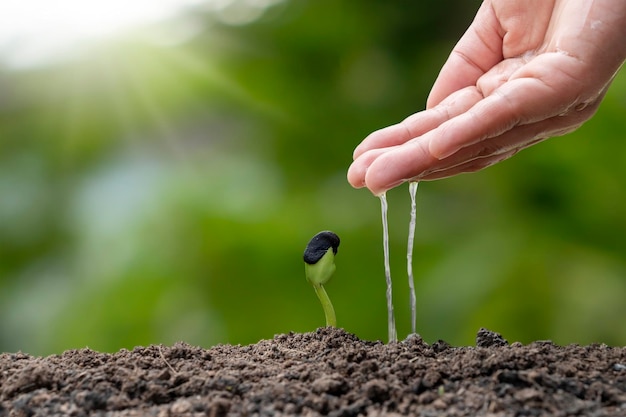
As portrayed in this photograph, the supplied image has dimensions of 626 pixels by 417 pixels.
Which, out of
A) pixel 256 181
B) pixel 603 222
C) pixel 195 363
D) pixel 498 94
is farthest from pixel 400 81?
pixel 195 363

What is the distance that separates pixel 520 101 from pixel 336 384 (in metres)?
0.68

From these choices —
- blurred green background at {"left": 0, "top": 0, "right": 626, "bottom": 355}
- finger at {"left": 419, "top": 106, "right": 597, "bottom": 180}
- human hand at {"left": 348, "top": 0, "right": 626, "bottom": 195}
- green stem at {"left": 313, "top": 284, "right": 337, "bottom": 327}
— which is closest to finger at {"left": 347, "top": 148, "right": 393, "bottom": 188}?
human hand at {"left": 348, "top": 0, "right": 626, "bottom": 195}

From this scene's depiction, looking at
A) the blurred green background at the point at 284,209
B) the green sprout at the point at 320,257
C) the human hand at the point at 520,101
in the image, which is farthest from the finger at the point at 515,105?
the blurred green background at the point at 284,209

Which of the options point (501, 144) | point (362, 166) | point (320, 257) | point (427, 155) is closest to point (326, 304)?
point (320, 257)

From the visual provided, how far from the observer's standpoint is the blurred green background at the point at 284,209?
8.18 ft

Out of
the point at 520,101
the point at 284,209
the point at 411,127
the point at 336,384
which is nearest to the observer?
the point at 336,384

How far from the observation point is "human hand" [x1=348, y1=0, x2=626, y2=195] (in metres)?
1.24

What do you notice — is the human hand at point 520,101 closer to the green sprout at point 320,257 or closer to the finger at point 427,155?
the finger at point 427,155

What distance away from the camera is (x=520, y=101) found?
1238 mm

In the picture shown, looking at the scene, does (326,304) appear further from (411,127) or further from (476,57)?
(476,57)

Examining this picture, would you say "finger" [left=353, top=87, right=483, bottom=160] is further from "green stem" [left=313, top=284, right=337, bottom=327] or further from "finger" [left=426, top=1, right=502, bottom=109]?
"green stem" [left=313, top=284, right=337, bottom=327]

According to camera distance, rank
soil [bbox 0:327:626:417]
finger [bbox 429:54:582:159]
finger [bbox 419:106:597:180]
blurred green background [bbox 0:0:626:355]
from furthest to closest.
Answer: blurred green background [bbox 0:0:626:355] < finger [bbox 419:106:597:180] < finger [bbox 429:54:582:159] < soil [bbox 0:327:626:417]

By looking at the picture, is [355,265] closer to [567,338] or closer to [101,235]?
[567,338]

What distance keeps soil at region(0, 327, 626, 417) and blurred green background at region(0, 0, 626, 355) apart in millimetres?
1265
